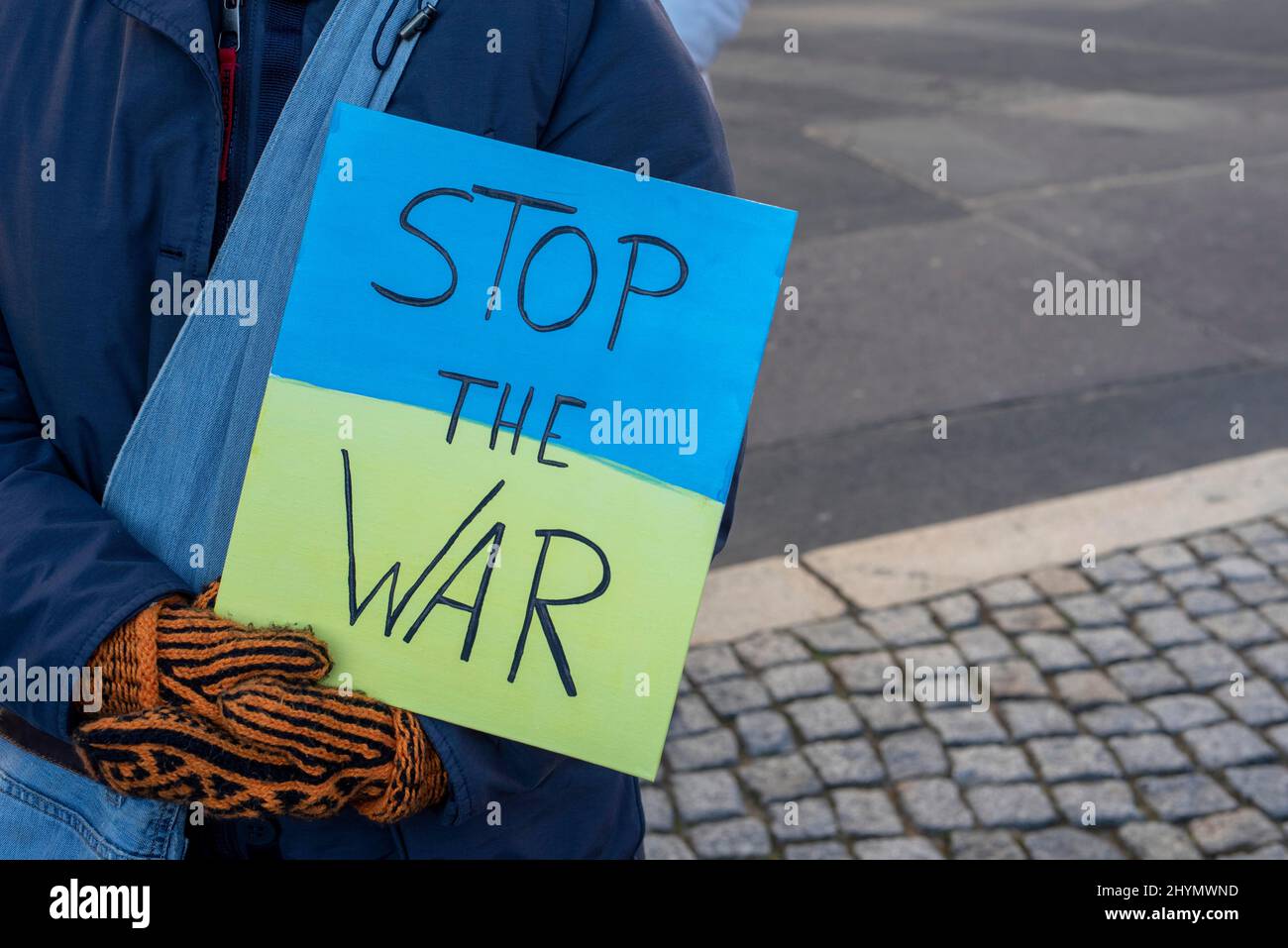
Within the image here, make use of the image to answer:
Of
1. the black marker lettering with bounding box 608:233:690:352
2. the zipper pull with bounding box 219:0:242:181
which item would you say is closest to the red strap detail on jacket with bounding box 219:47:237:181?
the zipper pull with bounding box 219:0:242:181

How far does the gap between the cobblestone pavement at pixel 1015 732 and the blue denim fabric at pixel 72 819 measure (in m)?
1.95

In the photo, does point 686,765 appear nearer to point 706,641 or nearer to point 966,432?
point 706,641

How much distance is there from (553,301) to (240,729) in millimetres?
485

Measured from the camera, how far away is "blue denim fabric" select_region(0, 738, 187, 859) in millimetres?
1447

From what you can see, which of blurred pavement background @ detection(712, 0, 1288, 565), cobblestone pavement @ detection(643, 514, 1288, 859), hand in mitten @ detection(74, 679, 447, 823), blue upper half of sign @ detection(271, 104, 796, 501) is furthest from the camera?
blurred pavement background @ detection(712, 0, 1288, 565)

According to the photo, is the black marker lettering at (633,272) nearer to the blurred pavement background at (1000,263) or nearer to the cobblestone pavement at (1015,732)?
the cobblestone pavement at (1015,732)

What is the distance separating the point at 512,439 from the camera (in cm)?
138

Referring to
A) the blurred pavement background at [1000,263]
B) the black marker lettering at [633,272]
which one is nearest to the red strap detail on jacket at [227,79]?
the black marker lettering at [633,272]

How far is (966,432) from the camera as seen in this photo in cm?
530

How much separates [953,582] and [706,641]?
2.65 ft

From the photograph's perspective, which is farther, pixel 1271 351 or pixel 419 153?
pixel 1271 351

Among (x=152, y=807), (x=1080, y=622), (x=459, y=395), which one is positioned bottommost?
(x=1080, y=622)

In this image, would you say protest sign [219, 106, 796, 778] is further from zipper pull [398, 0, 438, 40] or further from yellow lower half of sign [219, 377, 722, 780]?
zipper pull [398, 0, 438, 40]
